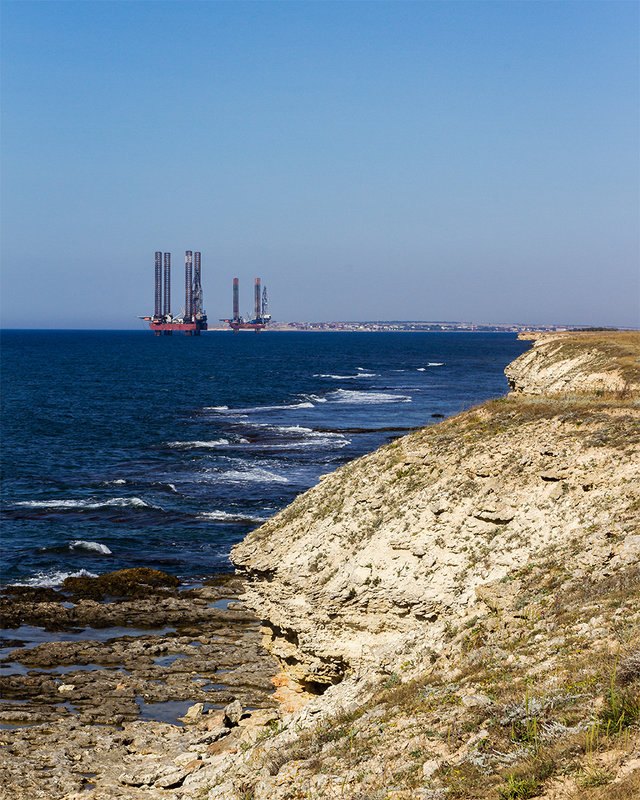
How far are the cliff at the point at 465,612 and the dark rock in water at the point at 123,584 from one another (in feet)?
49.2

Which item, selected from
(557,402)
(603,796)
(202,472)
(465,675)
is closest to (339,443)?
(202,472)

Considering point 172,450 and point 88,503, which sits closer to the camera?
point 88,503

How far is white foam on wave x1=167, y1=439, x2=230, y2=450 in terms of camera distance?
6700 cm

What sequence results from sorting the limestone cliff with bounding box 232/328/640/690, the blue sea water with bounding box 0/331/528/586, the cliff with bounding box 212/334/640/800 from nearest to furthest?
1. the cliff with bounding box 212/334/640/800
2. the limestone cliff with bounding box 232/328/640/690
3. the blue sea water with bounding box 0/331/528/586

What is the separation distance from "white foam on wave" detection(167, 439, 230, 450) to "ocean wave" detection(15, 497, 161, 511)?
1756cm

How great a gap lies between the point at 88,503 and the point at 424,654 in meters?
38.6

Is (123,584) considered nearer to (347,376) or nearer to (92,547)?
(92,547)

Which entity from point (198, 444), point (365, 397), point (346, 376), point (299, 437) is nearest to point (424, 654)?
point (198, 444)

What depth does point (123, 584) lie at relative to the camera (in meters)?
34.7

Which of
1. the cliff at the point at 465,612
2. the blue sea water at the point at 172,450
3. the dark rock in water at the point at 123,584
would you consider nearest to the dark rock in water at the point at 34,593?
the dark rock in water at the point at 123,584

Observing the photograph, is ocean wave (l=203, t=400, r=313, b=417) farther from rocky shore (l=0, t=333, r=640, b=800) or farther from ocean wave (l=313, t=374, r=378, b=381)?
rocky shore (l=0, t=333, r=640, b=800)

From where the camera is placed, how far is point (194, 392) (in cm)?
11281

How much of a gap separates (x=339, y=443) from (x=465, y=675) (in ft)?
180

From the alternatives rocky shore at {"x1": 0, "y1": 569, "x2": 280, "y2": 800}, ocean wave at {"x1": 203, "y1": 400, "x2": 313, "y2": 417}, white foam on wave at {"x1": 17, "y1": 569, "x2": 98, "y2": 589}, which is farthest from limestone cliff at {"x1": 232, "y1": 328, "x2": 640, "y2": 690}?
ocean wave at {"x1": 203, "y1": 400, "x2": 313, "y2": 417}
